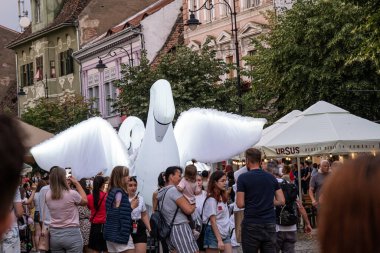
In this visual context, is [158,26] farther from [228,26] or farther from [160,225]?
[160,225]

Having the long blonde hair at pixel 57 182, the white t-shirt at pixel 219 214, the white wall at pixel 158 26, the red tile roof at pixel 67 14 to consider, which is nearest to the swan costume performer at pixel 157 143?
the white t-shirt at pixel 219 214

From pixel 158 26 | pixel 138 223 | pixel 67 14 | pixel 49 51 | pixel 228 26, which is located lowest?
pixel 138 223

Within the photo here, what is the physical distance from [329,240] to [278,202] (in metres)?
9.27

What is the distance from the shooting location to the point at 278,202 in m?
12.0

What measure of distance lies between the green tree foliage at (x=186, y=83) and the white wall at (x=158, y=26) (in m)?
15.3

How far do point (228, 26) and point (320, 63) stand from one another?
49.4ft

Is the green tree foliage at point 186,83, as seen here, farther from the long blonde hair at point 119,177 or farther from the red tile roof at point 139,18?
the long blonde hair at point 119,177

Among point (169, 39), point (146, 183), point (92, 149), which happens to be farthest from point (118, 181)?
point (169, 39)

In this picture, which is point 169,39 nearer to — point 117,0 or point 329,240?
point 117,0

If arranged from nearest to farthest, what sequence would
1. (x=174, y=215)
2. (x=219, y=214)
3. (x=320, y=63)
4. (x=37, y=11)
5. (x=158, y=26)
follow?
(x=174, y=215) < (x=219, y=214) < (x=320, y=63) < (x=158, y=26) < (x=37, y=11)

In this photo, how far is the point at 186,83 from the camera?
38656 mm

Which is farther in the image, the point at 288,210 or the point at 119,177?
the point at 288,210

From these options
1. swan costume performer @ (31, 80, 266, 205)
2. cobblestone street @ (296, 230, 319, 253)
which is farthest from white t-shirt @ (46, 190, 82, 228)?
cobblestone street @ (296, 230, 319, 253)

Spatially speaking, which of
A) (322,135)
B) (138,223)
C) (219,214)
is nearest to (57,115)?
(322,135)
